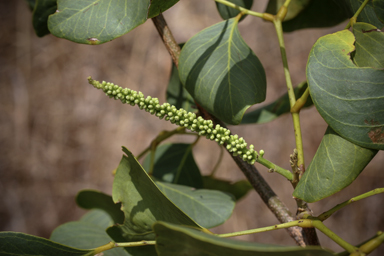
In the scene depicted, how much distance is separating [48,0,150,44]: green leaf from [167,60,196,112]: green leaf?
281 mm

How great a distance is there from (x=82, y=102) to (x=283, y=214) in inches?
94.2

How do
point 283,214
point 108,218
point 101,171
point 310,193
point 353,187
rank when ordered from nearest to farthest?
point 310,193 → point 283,214 → point 108,218 → point 353,187 → point 101,171

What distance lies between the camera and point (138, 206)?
49cm

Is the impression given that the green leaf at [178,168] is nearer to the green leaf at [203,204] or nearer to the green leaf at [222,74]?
the green leaf at [203,204]

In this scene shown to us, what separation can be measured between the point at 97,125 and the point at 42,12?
208cm

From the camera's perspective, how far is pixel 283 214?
0.55 meters

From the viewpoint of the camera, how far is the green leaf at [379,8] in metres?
0.49

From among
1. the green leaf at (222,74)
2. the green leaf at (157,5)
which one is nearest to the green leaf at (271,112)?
the green leaf at (222,74)

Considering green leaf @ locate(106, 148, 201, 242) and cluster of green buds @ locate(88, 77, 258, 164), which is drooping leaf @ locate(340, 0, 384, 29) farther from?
green leaf @ locate(106, 148, 201, 242)

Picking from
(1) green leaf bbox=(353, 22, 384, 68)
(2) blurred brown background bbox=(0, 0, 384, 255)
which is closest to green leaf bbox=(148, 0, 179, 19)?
(1) green leaf bbox=(353, 22, 384, 68)

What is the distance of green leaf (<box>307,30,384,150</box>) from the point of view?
1.33 feet

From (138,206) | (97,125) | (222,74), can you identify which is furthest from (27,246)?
(97,125)

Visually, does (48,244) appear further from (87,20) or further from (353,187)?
(353,187)

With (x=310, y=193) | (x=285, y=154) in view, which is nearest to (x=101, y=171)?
(x=285, y=154)
